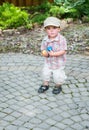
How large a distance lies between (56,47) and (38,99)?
0.90 m

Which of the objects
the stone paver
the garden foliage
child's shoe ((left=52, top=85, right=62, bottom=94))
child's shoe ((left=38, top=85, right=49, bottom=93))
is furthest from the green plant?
child's shoe ((left=52, top=85, right=62, bottom=94))

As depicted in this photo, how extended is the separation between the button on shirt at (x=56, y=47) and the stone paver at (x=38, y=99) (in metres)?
0.50

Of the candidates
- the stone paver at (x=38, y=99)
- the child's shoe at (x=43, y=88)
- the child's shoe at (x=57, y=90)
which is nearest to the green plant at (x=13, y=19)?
the stone paver at (x=38, y=99)

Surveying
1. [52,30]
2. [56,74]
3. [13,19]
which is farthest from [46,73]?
[13,19]

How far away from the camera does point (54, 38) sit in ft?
19.0

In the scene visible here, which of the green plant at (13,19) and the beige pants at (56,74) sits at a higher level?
the green plant at (13,19)

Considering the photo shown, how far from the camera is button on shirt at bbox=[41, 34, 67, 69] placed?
5777mm

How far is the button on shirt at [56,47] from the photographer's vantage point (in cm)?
578

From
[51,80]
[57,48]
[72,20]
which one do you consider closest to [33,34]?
[72,20]

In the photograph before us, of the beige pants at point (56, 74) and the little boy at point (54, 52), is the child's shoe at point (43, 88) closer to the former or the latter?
the little boy at point (54, 52)

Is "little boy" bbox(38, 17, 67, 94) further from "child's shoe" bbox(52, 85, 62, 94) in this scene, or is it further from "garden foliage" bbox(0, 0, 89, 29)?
"garden foliage" bbox(0, 0, 89, 29)

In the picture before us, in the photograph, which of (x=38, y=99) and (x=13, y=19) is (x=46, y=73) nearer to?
(x=38, y=99)

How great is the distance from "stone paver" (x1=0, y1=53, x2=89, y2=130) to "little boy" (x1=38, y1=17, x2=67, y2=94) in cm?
19

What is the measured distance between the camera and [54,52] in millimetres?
5758
